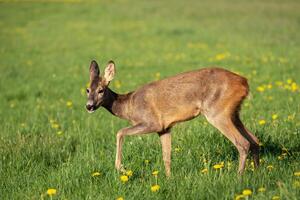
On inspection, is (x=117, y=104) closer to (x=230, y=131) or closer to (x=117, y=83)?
(x=230, y=131)

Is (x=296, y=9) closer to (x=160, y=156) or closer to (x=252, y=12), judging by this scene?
(x=252, y=12)

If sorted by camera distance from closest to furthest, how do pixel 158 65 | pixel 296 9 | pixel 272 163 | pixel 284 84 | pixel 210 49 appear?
pixel 272 163
pixel 284 84
pixel 158 65
pixel 210 49
pixel 296 9

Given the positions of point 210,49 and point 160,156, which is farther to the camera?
point 210,49

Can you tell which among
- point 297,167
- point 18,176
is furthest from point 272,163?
point 18,176

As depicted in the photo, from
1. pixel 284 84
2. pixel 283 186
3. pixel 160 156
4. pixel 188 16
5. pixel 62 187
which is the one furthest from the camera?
pixel 188 16

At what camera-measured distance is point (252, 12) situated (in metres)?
28.0

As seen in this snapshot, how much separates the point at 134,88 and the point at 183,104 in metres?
5.81

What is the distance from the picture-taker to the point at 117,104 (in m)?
6.82

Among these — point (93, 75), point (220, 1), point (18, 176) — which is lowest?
point (18, 176)

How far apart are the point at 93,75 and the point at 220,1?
29.2m

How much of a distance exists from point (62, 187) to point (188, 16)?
22603mm

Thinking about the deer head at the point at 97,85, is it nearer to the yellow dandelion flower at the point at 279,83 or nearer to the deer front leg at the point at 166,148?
the deer front leg at the point at 166,148

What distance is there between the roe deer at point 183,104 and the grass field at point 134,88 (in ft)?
0.93

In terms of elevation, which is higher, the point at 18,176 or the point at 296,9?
the point at 296,9
